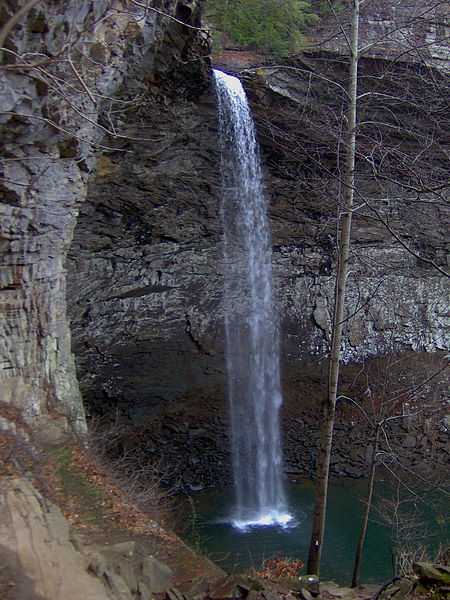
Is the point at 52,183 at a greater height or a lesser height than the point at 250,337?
greater

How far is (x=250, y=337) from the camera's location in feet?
50.2

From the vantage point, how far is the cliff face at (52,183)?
7391 mm

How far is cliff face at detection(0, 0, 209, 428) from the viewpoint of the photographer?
739 centimetres

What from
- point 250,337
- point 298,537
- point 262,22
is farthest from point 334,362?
point 262,22

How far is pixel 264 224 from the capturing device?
14727 mm

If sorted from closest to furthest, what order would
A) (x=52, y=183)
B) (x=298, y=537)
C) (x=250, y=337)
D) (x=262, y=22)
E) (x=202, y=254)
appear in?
(x=52, y=183) → (x=298, y=537) → (x=262, y=22) → (x=202, y=254) → (x=250, y=337)

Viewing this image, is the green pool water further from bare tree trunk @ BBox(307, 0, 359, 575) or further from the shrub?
the shrub

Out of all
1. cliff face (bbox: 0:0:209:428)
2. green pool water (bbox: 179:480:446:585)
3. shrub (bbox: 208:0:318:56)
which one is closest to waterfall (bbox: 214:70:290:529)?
green pool water (bbox: 179:480:446:585)

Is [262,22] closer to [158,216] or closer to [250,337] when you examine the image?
[158,216]

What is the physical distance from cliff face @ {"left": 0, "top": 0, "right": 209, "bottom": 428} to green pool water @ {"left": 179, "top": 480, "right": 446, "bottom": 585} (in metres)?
3.62

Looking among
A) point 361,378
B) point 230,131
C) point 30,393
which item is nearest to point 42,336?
point 30,393

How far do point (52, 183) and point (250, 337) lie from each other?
322 inches

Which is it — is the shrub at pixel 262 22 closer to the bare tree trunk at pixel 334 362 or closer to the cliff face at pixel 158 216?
the cliff face at pixel 158 216

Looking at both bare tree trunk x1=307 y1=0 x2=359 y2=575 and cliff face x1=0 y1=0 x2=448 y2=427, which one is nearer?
bare tree trunk x1=307 y1=0 x2=359 y2=575
